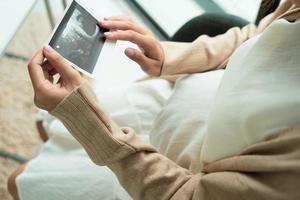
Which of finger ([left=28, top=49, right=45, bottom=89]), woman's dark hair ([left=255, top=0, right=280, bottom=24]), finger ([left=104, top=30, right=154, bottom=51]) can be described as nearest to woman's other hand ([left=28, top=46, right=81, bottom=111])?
finger ([left=28, top=49, right=45, bottom=89])

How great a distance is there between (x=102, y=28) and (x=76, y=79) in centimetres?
21

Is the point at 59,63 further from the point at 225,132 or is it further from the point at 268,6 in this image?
the point at 268,6

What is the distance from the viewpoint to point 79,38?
2.32 ft

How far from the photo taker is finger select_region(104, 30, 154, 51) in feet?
2.51

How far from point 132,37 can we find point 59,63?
9.5 inches

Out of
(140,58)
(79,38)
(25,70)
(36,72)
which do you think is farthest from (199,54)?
(25,70)

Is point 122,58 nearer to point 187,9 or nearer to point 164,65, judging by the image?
point 164,65

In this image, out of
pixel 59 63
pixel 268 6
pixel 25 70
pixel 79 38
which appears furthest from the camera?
pixel 25 70

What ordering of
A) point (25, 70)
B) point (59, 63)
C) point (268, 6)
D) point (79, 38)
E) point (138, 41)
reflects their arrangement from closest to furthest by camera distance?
point (59, 63), point (79, 38), point (138, 41), point (268, 6), point (25, 70)

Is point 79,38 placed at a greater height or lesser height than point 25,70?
greater

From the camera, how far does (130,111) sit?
84cm

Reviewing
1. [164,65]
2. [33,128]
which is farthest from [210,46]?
[33,128]

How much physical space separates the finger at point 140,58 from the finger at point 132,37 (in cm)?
2

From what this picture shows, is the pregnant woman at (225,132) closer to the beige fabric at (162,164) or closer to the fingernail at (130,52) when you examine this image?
the beige fabric at (162,164)
